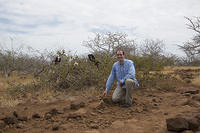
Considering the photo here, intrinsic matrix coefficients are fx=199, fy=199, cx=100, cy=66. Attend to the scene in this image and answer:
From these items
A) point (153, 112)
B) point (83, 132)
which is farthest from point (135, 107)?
point (83, 132)

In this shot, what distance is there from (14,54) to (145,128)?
1080 cm

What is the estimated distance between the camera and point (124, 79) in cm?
412

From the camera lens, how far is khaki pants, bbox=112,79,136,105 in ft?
13.0

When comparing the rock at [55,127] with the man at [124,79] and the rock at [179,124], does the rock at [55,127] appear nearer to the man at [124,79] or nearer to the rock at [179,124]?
the man at [124,79]

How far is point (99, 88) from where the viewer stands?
5.96 meters

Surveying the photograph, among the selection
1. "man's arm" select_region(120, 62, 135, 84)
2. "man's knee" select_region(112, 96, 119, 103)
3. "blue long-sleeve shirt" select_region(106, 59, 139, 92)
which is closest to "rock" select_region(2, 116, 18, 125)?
"blue long-sleeve shirt" select_region(106, 59, 139, 92)

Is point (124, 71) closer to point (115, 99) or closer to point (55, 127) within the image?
point (115, 99)

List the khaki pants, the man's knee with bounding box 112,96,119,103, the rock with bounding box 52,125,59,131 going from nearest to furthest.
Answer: the rock with bounding box 52,125,59,131
the khaki pants
the man's knee with bounding box 112,96,119,103

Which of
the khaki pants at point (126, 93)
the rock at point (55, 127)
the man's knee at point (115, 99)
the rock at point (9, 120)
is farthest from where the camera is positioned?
the man's knee at point (115, 99)

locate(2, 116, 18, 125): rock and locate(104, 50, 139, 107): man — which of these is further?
locate(104, 50, 139, 107): man

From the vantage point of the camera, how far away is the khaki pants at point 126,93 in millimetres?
3961

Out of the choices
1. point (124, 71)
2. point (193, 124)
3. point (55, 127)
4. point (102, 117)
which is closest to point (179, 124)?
point (193, 124)

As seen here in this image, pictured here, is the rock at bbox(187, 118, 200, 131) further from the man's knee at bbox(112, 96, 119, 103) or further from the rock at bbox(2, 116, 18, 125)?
the rock at bbox(2, 116, 18, 125)

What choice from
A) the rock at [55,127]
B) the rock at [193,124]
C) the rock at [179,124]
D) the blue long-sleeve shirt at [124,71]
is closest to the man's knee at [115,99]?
the blue long-sleeve shirt at [124,71]
